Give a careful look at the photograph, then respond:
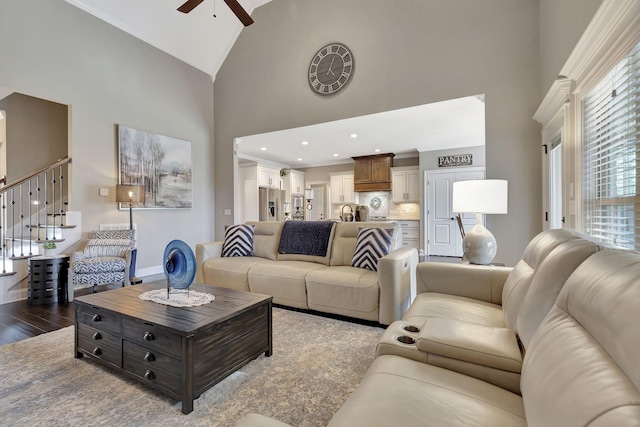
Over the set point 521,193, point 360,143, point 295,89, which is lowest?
point 521,193

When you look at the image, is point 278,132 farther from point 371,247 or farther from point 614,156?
point 614,156

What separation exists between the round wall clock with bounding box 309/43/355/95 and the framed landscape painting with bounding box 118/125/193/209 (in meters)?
2.59

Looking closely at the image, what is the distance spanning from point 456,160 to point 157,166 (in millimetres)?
6070

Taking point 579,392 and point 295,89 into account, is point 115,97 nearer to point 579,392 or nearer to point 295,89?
point 295,89

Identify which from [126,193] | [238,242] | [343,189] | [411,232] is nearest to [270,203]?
[343,189]

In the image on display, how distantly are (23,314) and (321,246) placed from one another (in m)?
3.17

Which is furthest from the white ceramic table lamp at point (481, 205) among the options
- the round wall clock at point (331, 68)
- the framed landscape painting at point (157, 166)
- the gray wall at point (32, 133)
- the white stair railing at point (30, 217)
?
the gray wall at point (32, 133)

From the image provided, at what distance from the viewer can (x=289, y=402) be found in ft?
5.31

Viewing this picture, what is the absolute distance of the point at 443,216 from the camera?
6.79 meters

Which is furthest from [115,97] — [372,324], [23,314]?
[372,324]

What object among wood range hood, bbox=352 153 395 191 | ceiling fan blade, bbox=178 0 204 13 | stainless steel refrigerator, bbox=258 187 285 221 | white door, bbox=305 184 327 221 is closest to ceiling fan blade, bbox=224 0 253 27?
ceiling fan blade, bbox=178 0 204 13

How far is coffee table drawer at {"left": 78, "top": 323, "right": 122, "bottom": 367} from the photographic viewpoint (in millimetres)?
1833

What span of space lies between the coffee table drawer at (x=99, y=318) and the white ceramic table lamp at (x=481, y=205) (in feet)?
8.62

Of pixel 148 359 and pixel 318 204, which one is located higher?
pixel 318 204
